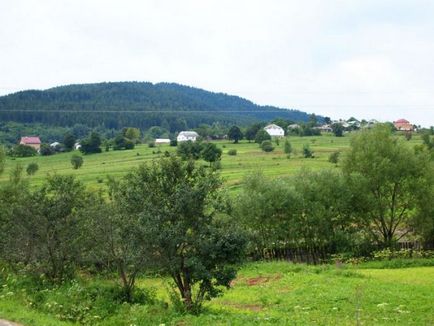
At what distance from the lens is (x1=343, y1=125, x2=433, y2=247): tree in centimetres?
5347

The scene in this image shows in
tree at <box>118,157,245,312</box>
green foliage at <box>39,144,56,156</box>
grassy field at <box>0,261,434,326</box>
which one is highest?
tree at <box>118,157,245,312</box>

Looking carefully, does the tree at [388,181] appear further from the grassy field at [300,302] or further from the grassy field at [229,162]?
the grassy field at [229,162]

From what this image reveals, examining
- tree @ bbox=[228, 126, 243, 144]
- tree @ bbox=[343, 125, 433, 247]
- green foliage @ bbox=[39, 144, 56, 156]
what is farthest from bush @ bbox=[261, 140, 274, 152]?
tree @ bbox=[343, 125, 433, 247]

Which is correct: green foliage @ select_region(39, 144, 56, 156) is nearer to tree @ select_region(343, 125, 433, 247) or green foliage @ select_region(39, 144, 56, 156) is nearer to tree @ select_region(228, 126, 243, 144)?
tree @ select_region(228, 126, 243, 144)

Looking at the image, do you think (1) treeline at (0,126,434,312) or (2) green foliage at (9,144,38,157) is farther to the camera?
(2) green foliage at (9,144,38,157)

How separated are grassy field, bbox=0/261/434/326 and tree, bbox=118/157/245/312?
1980 mm

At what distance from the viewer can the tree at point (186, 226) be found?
2345 centimetres

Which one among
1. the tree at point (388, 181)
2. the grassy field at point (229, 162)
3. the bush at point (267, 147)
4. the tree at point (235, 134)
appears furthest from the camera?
the tree at point (235, 134)

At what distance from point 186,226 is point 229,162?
95.9 meters

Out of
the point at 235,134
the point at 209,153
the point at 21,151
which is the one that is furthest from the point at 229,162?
the point at 21,151

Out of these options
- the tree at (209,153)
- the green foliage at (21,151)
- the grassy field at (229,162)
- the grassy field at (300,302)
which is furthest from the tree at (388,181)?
the green foliage at (21,151)

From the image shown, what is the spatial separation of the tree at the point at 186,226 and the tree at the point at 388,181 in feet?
110

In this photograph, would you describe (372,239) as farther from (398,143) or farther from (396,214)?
(398,143)

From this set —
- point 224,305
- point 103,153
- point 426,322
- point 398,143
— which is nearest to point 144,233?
point 224,305
